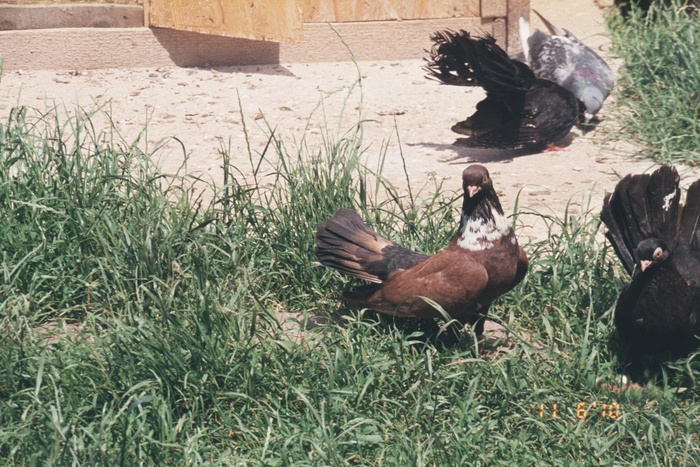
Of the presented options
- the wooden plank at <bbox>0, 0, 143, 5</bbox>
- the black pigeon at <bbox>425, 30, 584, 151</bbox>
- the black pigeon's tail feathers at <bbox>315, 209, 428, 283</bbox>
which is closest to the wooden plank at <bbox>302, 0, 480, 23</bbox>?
the wooden plank at <bbox>0, 0, 143, 5</bbox>

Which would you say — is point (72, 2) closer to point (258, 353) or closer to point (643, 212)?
point (258, 353)

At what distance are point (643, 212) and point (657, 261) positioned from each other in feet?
1.20

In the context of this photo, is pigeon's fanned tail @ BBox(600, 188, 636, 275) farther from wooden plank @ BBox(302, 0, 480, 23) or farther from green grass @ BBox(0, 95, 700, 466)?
wooden plank @ BBox(302, 0, 480, 23)

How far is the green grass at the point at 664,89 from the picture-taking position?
6074 mm

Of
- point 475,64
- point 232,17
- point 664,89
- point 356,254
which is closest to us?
point 356,254

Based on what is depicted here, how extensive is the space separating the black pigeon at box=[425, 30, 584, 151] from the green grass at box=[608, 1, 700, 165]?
0.53 m

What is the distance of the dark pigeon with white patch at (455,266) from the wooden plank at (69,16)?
190 inches

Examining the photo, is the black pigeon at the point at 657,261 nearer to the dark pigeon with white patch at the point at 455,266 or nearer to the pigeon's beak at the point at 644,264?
the pigeon's beak at the point at 644,264

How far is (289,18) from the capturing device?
798 centimetres

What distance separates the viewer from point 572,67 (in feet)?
23.6

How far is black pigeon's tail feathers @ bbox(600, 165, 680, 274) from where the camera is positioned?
3.82 meters

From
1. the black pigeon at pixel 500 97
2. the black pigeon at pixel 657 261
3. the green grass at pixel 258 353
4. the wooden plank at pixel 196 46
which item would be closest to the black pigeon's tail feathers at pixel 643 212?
the black pigeon at pixel 657 261

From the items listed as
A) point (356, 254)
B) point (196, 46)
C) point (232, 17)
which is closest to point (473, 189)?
point (356, 254)
